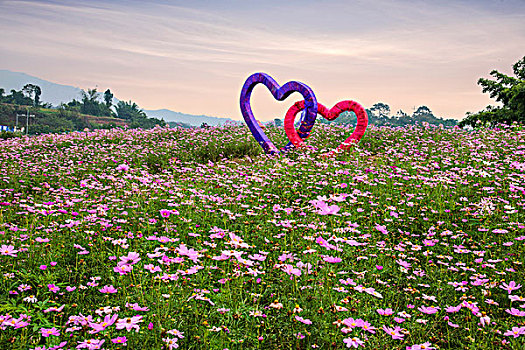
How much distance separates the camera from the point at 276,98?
31.6ft

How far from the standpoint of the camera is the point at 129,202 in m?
4.43

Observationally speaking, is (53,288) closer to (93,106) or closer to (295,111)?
(295,111)

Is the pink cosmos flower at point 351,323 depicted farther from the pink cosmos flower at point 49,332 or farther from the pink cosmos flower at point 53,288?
the pink cosmos flower at point 53,288

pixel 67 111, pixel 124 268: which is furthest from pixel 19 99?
pixel 124 268

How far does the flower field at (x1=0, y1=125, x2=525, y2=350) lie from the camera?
233 cm

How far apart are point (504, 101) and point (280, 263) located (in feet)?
62.6

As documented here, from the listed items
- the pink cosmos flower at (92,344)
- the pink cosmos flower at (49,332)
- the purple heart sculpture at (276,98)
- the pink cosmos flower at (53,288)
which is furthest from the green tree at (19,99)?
the pink cosmos flower at (92,344)

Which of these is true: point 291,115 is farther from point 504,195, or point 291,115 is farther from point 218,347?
point 218,347

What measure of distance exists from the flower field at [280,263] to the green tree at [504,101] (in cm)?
1177

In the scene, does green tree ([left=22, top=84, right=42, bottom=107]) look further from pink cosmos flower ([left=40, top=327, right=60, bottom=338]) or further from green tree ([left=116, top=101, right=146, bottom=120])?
pink cosmos flower ([left=40, top=327, right=60, bottom=338])

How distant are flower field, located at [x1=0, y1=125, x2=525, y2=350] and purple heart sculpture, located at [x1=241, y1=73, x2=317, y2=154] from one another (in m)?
2.46

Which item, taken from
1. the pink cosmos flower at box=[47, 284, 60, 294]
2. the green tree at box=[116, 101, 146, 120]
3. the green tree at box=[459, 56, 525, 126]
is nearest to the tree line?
the green tree at box=[116, 101, 146, 120]

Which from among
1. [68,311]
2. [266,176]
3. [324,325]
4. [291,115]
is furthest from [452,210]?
[291,115]

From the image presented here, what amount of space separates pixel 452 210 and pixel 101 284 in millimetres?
4010
